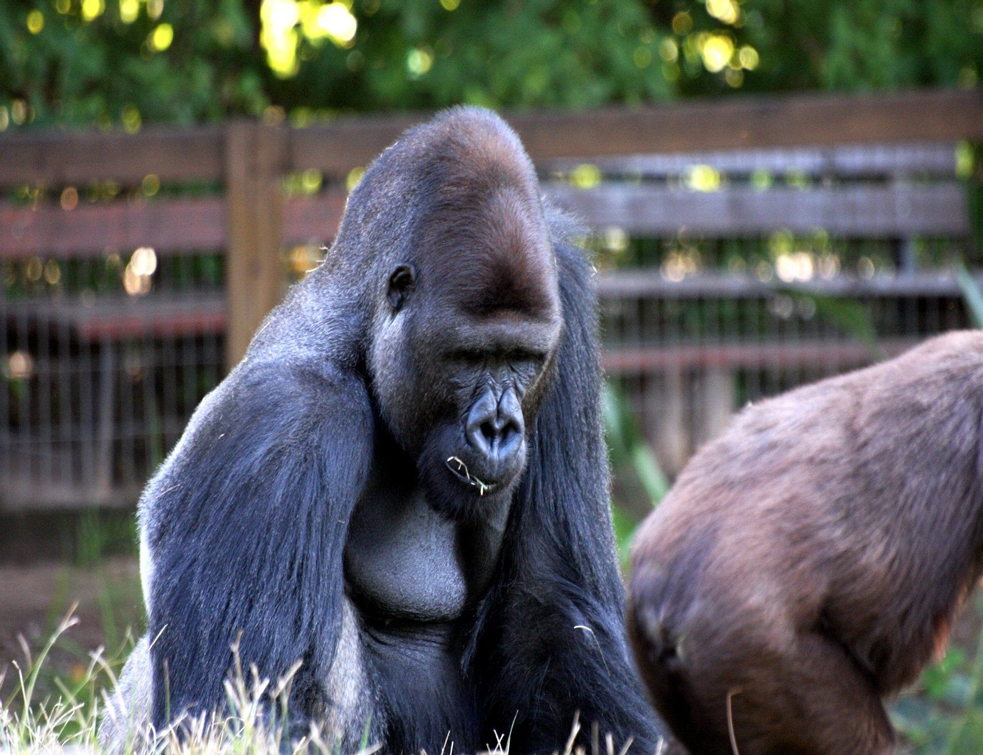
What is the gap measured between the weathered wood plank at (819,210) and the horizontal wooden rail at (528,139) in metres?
1.40

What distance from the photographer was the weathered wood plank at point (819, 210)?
6.97 metres

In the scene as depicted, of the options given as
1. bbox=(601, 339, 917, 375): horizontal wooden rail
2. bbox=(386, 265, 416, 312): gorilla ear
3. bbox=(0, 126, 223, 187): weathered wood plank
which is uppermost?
bbox=(0, 126, 223, 187): weathered wood plank

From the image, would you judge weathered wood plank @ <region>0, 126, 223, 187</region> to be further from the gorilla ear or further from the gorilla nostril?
the gorilla nostril

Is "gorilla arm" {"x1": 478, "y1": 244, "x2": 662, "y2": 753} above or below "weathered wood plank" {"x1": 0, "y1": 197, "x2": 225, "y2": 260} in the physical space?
below

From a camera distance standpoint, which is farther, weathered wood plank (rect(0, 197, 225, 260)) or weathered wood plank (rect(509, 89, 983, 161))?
weathered wood plank (rect(0, 197, 225, 260))

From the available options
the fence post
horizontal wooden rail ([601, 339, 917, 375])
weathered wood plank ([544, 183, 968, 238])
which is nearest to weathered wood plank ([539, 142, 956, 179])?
weathered wood plank ([544, 183, 968, 238])

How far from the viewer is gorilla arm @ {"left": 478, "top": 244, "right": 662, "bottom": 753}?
3.04 meters

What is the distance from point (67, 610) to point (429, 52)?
13.5ft

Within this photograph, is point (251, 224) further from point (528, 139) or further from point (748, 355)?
point (748, 355)

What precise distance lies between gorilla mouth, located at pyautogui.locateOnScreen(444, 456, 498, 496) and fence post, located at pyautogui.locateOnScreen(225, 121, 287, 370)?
9.38 feet

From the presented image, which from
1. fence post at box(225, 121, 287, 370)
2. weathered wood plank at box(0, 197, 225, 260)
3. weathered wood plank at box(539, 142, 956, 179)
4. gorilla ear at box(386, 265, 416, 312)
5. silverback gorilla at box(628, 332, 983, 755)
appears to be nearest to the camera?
silverback gorilla at box(628, 332, 983, 755)

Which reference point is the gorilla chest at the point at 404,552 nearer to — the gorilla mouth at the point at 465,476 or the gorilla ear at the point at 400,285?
the gorilla mouth at the point at 465,476

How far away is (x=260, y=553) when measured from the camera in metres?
2.65

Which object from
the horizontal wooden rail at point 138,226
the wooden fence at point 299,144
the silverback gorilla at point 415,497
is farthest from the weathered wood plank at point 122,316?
the silverback gorilla at point 415,497
